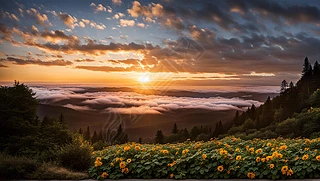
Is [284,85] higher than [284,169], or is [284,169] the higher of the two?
[284,85]

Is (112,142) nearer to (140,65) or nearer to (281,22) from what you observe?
(140,65)

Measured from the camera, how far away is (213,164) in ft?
14.3

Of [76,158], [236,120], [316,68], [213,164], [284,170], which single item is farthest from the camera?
[236,120]

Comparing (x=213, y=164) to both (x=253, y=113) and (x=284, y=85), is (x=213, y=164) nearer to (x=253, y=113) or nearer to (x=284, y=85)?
(x=284, y=85)

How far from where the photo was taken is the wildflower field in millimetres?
4185

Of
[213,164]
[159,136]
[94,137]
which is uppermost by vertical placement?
[213,164]

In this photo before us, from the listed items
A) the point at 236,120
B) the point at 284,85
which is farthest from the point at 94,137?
the point at 284,85

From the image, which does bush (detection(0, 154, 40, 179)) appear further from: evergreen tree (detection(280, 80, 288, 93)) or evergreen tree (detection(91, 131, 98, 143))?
evergreen tree (detection(280, 80, 288, 93))

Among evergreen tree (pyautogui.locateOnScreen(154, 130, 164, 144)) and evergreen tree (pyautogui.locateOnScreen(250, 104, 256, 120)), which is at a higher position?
evergreen tree (pyautogui.locateOnScreen(250, 104, 256, 120))

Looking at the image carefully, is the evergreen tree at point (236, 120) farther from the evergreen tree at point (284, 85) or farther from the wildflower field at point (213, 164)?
the wildflower field at point (213, 164)

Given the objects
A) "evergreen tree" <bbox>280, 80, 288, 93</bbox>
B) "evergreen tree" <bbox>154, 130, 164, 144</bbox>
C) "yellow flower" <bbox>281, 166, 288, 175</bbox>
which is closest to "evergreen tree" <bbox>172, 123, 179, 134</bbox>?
"evergreen tree" <bbox>154, 130, 164, 144</bbox>

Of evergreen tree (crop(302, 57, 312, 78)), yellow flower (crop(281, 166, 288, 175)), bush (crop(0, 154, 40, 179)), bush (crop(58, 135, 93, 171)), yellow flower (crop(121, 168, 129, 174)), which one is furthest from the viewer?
evergreen tree (crop(302, 57, 312, 78))

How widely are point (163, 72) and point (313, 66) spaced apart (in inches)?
161

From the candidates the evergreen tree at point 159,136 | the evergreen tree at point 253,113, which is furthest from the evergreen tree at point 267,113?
the evergreen tree at point 159,136
